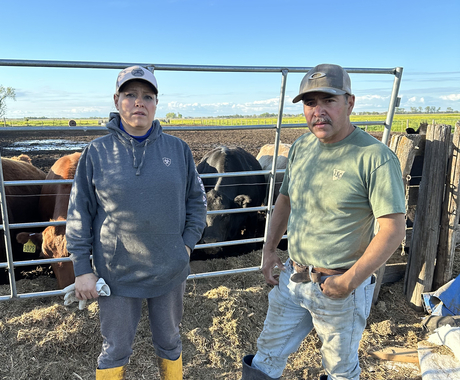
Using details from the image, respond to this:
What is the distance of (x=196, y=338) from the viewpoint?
10.6 feet

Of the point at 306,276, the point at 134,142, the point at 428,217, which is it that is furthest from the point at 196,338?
the point at 428,217

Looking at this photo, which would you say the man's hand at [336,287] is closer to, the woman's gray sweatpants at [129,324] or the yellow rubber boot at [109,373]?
the woman's gray sweatpants at [129,324]

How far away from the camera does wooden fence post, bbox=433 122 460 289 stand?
379cm

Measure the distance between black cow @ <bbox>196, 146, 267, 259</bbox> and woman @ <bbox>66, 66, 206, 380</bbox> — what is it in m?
2.16

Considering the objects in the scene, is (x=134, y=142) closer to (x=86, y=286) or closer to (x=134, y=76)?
(x=134, y=76)

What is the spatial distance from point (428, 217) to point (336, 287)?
2613 mm

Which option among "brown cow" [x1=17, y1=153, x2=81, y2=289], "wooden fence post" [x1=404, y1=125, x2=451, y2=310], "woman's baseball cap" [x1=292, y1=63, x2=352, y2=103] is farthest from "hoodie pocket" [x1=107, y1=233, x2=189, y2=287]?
"wooden fence post" [x1=404, y1=125, x2=451, y2=310]

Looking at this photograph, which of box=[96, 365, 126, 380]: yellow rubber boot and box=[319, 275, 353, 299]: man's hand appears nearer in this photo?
box=[319, 275, 353, 299]: man's hand

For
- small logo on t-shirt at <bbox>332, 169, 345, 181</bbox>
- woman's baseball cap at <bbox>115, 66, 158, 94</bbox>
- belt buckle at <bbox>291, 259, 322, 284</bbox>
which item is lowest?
belt buckle at <bbox>291, 259, 322, 284</bbox>

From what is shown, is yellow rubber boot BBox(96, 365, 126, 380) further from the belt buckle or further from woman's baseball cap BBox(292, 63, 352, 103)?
woman's baseball cap BBox(292, 63, 352, 103)

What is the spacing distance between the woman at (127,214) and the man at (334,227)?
0.70 metres

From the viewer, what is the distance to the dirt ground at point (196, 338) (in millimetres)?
2895

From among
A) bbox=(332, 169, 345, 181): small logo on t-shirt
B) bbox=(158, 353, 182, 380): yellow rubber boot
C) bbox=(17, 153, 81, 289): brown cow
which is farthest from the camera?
bbox=(17, 153, 81, 289): brown cow

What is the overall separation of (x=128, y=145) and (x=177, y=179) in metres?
0.33
